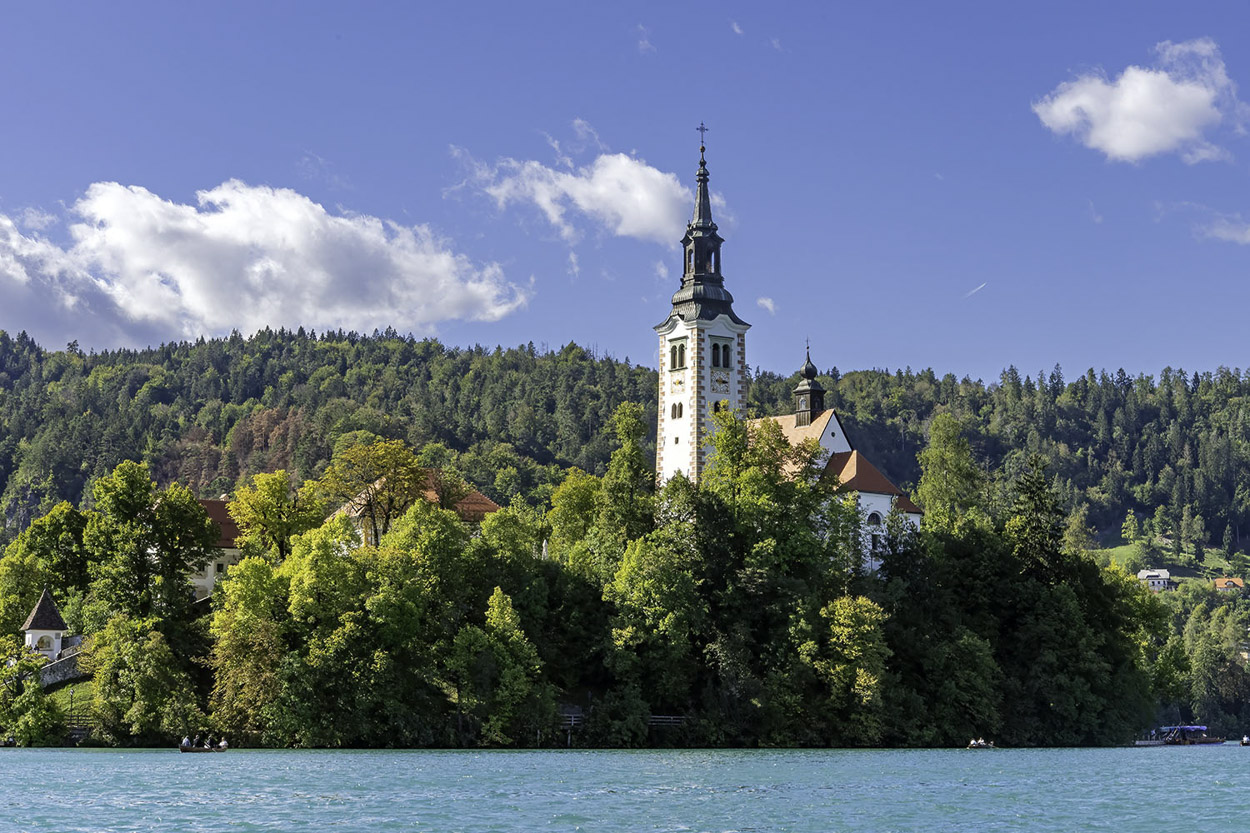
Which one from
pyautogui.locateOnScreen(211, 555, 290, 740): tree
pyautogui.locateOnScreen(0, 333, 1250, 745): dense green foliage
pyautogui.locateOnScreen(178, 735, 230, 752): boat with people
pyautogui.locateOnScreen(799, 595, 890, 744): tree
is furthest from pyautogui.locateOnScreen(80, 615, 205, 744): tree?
pyautogui.locateOnScreen(799, 595, 890, 744): tree

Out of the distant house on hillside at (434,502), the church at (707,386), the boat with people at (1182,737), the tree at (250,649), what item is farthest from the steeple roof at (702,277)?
the boat with people at (1182,737)

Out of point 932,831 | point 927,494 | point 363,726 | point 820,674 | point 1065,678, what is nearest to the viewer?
point 932,831

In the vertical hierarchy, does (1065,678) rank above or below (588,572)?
below

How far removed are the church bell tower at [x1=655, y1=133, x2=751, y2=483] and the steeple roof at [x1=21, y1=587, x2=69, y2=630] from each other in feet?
116

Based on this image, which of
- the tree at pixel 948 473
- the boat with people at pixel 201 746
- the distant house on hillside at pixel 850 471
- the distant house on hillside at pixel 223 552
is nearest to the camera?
the boat with people at pixel 201 746

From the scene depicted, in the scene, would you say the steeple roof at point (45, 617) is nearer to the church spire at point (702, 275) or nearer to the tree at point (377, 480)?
the tree at point (377, 480)

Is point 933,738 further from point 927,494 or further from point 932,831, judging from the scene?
point 932,831

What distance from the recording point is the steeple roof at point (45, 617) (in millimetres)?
83375

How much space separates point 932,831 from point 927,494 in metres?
66.3

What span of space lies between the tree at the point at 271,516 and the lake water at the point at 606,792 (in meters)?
22.0

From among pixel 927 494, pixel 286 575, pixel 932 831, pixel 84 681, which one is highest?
pixel 927 494

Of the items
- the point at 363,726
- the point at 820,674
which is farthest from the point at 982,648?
the point at 363,726

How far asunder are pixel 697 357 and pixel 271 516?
2688 centimetres

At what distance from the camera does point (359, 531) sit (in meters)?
96.9
